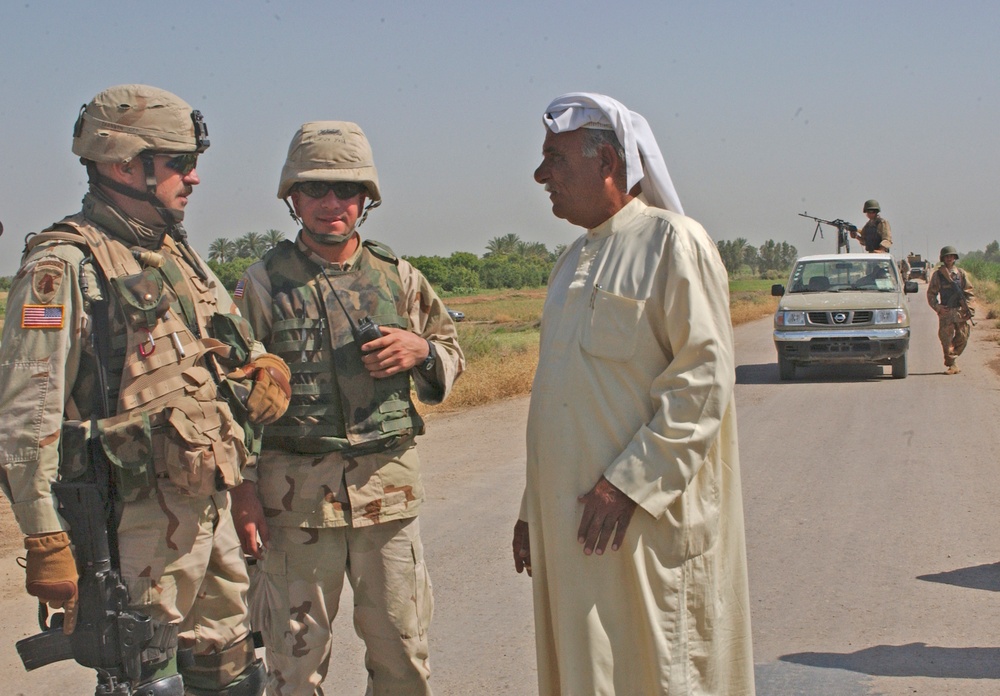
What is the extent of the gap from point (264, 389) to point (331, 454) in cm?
39

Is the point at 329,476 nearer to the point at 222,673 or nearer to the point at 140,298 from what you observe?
the point at 222,673

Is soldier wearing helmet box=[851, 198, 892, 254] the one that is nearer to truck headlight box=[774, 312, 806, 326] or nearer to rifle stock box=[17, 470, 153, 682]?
truck headlight box=[774, 312, 806, 326]

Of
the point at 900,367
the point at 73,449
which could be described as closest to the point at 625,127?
the point at 73,449

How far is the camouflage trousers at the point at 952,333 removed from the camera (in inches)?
595

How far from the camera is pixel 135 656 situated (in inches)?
116

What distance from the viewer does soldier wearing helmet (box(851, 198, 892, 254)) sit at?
57.7 feet

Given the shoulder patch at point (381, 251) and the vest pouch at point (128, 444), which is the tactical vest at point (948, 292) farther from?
the vest pouch at point (128, 444)

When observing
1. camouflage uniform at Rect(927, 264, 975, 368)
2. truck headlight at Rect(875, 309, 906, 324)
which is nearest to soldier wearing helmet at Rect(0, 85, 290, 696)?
truck headlight at Rect(875, 309, 906, 324)

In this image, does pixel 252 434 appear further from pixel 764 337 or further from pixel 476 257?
pixel 476 257

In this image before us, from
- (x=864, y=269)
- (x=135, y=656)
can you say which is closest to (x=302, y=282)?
(x=135, y=656)

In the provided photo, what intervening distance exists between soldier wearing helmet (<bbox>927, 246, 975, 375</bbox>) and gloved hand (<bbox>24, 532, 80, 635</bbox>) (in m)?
14.5

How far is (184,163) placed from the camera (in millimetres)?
3248

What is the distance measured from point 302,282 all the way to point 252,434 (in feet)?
1.84

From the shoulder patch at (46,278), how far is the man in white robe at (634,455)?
1.36 metres
